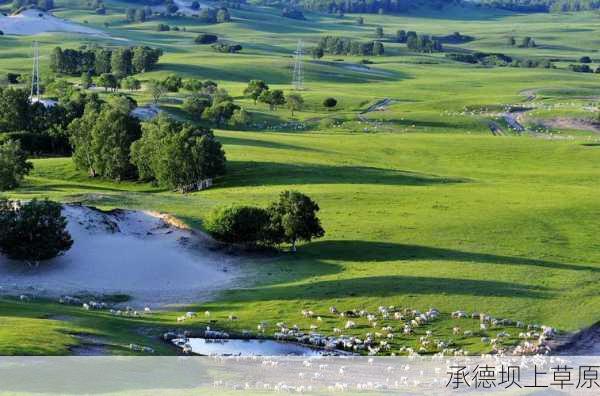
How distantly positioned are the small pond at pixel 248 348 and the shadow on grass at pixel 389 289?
6604 mm

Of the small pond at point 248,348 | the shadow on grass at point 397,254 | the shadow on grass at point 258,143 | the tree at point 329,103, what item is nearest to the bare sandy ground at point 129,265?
the shadow on grass at point 397,254

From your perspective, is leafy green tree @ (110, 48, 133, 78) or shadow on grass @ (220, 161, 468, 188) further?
leafy green tree @ (110, 48, 133, 78)

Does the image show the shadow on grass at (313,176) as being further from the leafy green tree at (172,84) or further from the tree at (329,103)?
the leafy green tree at (172,84)

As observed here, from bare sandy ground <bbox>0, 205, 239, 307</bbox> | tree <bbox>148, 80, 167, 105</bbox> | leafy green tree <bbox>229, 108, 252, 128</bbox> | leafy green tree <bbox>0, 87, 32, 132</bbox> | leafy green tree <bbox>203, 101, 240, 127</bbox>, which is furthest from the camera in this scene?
tree <bbox>148, 80, 167, 105</bbox>

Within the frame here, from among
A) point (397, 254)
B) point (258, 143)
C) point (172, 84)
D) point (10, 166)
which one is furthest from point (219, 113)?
point (397, 254)

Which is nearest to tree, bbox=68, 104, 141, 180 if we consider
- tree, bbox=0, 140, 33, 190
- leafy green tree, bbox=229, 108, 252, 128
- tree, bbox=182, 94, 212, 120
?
tree, bbox=0, 140, 33, 190

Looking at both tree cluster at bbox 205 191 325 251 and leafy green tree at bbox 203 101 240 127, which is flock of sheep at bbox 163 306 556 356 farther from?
leafy green tree at bbox 203 101 240 127

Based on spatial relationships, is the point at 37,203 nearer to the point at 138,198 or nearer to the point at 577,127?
the point at 138,198

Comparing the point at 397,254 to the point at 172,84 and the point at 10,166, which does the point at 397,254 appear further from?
the point at 172,84

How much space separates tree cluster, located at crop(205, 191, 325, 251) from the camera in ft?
216

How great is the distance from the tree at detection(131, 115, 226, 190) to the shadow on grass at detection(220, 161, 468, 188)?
2.38 metres

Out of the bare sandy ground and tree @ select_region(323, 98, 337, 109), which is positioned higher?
the bare sandy ground

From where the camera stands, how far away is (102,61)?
617ft

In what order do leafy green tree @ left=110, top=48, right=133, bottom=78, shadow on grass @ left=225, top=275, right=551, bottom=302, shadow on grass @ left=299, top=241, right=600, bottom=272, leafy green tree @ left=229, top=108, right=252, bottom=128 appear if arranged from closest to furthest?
shadow on grass @ left=225, top=275, right=551, bottom=302
shadow on grass @ left=299, top=241, right=600, bottom=272
leafy green tree @ left=229, top=108, right=252, bottom=128
leafy green tree @ left=110, top=48, right=133, bottom=78
